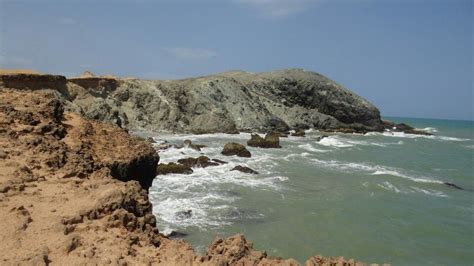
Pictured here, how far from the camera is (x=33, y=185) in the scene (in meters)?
7.46

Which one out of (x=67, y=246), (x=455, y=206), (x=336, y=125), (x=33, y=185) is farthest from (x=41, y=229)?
(x=336, y=125)

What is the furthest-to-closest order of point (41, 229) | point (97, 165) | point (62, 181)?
1. point (97, 165)
2. point (62, 181)
3. point (41, 229)

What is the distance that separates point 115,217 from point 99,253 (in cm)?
85

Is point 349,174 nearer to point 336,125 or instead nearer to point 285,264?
point 285,264

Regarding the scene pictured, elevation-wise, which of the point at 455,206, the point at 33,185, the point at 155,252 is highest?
the point at 33,185

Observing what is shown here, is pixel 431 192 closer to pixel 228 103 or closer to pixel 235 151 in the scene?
pixel 235 151

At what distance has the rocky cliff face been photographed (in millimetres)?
47344

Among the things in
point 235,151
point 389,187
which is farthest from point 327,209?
point 235,151

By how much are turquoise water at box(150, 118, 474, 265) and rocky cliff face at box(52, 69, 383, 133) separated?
18.2m

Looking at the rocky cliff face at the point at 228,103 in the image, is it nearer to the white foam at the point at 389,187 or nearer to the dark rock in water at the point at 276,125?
the dark rock in water at the point at 276,125

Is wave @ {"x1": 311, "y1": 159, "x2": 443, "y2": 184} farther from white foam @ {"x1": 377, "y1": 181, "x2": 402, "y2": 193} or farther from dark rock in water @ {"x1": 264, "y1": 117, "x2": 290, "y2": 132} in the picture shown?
dark rock in water @ {"x1": 264, "y1": 117, "x2": 290, "y2": 132}

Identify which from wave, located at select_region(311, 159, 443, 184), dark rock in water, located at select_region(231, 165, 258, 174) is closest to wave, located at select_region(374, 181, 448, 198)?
wave, located at select_region(311, 159, 443, 184)

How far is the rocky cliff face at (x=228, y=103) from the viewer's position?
155 feet

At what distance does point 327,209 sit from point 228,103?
4131 cm
